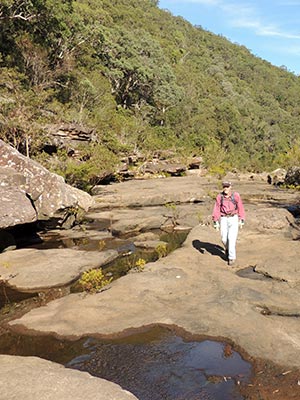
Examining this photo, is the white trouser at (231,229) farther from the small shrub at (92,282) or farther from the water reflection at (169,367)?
the water reflection at (169,367)

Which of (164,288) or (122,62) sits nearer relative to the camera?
(164,288)

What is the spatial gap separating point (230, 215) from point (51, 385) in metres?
6.21

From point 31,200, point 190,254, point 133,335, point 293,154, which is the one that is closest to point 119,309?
point 133,335

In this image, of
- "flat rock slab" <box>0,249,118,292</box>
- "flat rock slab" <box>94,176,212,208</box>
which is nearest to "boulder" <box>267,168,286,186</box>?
"flat rock slab" <box>94,176,212,208</box>

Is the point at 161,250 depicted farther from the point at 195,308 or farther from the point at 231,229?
the point at 195,308

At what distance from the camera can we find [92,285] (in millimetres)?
8094

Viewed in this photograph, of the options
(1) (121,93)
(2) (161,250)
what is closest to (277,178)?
(2) (161,250)

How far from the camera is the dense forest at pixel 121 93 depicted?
82.1 feet

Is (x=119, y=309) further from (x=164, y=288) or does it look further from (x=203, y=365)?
(x=203, y=365)

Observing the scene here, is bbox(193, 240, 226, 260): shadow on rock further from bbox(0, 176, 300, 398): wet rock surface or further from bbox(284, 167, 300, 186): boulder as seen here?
bbox(284, 167, 300, 186): boulder

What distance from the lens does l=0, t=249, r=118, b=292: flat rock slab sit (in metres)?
8.71

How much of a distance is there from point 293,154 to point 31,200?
30.8 meters

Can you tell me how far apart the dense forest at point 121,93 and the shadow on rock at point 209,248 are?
12.0 meters

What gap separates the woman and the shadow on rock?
0.73m
